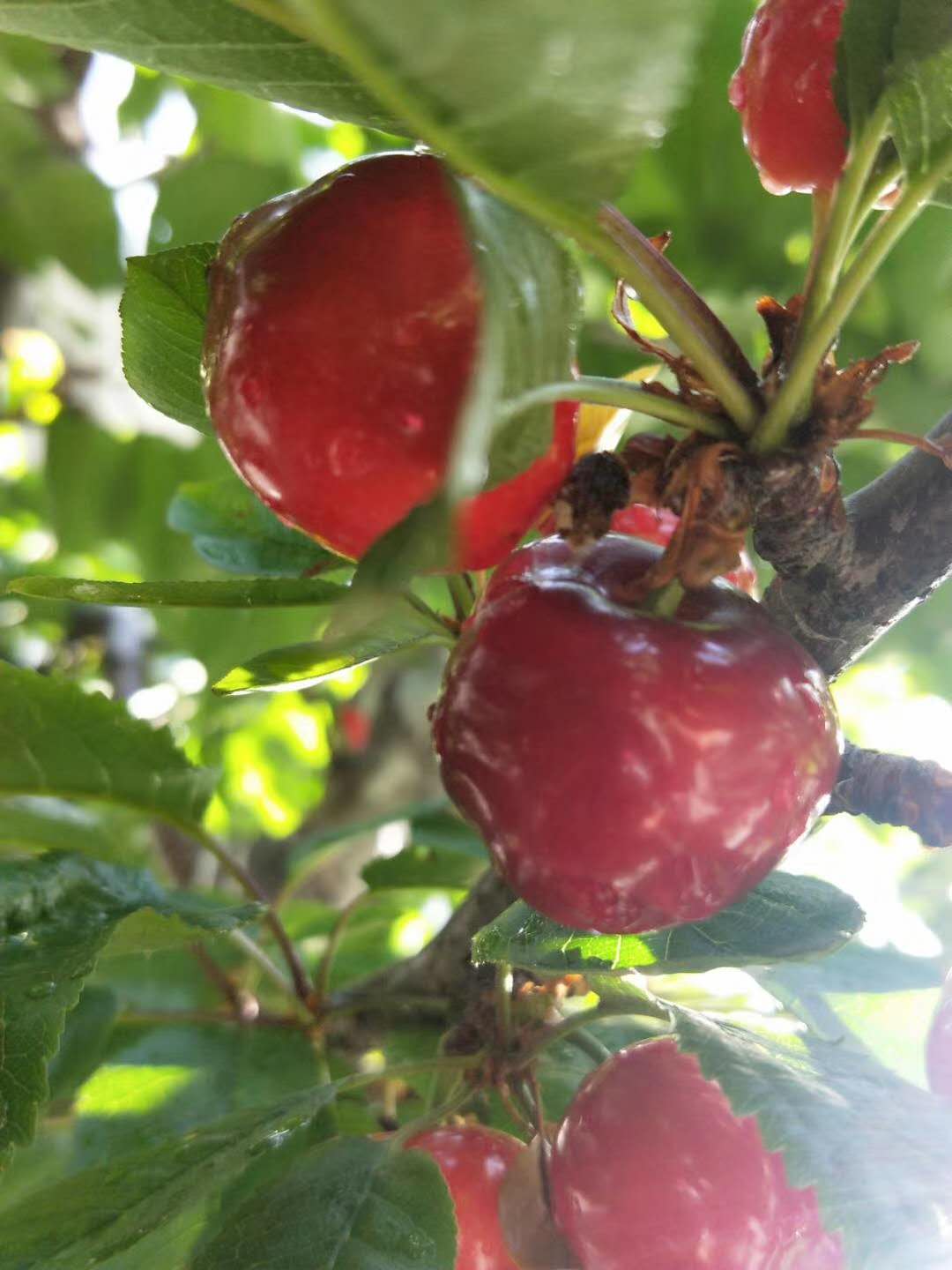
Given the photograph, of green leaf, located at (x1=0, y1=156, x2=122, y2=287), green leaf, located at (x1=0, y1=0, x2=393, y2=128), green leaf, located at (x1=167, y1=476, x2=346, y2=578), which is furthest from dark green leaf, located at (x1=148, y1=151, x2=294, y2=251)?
green leaf, located at (x1=0, y1=0, x2=393, y2=128)

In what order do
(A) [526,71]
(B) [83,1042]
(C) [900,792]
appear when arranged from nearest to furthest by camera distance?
(A) [526,71] → (C) [900,792] → (B) [83,1042]

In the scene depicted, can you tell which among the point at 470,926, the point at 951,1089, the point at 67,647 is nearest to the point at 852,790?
the point at 951,1089

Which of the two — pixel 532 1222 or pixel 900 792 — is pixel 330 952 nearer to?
pixel 532 1222

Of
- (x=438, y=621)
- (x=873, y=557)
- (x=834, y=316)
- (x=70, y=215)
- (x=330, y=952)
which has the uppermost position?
(x=834, y=316)

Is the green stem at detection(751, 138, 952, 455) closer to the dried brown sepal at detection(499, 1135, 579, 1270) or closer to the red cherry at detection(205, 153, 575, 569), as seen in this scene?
the red cherry at detection(205, 153, 575, 569)

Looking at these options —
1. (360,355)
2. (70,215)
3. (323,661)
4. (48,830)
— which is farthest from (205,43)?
(70,215)
